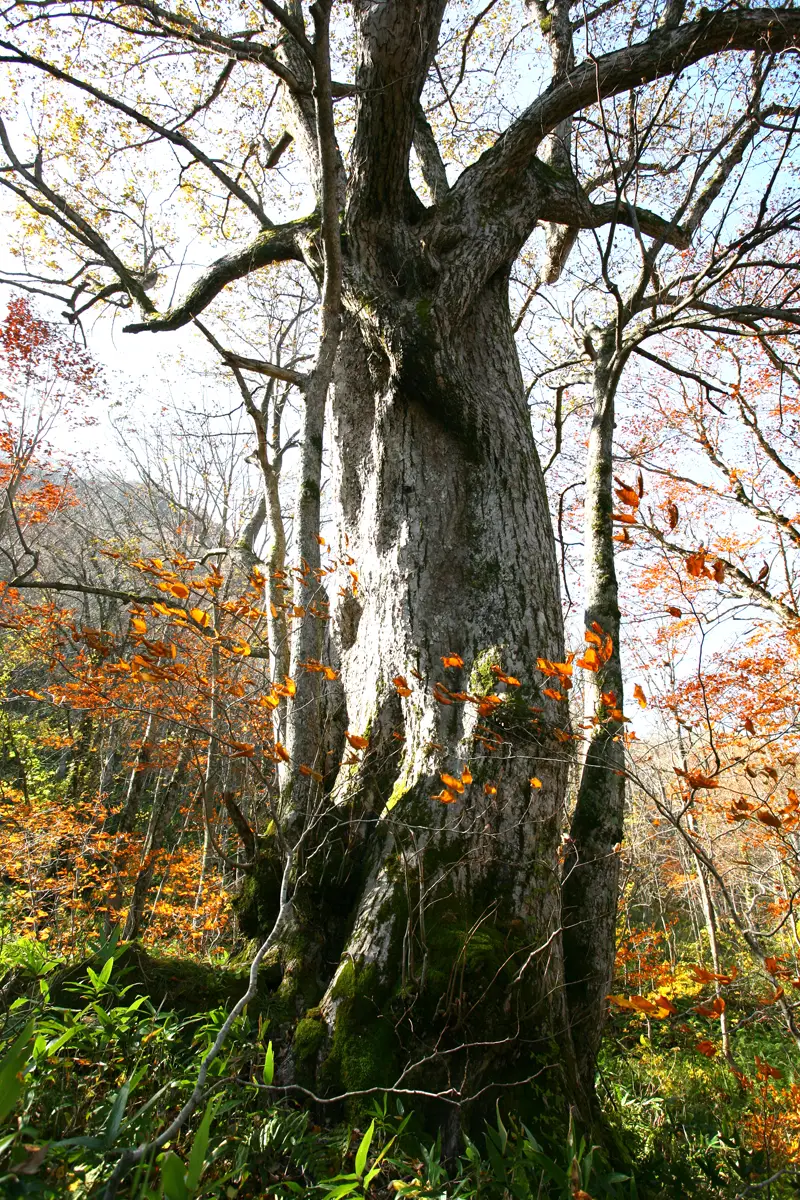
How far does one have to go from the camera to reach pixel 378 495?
352 centimetres

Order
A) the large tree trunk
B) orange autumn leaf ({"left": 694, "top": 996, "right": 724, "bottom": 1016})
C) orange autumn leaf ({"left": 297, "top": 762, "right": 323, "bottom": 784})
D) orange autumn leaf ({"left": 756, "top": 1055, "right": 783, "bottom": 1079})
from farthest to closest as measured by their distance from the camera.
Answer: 1. orange autumn leaf ({"left": 297, "top": 762, "right": 323, "bottom": 784})
2. orange autumn leaf ({"left": 756, "top": 1055, "right": 783, "bottom": 1079})
3. the large tree trunk
4. orange autumn leaf ({"left": 694, "top": 996, "right": 724, "bottom": 1016})

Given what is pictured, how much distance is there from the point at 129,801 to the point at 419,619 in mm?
7828

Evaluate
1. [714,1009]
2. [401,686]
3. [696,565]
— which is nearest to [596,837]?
[714,1009]

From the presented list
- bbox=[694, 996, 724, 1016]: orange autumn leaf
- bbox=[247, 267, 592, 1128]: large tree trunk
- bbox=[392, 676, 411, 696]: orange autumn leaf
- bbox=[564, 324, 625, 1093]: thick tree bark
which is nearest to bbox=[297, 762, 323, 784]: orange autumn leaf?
bbox=[247, 267, 592, 1128]: large tree trunk

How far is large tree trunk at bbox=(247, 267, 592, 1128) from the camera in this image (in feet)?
7.40

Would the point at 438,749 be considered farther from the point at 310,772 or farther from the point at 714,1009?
the point at 714,1009

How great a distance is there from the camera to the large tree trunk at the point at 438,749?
226cm

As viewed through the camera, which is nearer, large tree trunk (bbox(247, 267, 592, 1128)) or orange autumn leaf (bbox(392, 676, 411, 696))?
large tree trunk (bbox(247, 267, 592, 1128))

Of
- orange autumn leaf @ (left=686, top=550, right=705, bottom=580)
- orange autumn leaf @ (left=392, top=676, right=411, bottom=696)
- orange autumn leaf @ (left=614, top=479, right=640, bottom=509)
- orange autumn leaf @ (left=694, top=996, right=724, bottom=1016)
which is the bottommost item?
orange autumn leaf @ (left=694, top=996, right=724, bottom=1016)

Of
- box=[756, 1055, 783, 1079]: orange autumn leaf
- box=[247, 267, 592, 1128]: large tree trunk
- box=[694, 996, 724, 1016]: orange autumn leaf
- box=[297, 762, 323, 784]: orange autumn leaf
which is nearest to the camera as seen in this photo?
box=[694, 996, 724, 1016]: orange autumn leaf

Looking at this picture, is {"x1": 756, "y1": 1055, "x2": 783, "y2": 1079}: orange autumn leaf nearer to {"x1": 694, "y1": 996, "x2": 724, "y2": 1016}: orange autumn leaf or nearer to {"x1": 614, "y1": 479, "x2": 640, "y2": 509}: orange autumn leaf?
{"x1": 694, "y1": 996, "x2": 724, "y2": 1016}: orange autumn leaf

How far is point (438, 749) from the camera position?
9.14ft

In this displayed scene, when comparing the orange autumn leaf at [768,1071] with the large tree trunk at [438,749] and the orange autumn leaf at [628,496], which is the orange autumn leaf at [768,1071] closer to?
the large tree trunk at [438,749]

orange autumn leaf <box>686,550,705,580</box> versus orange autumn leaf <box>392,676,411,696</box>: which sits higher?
orange autumn leaf <box>686,550,705,580</box>
